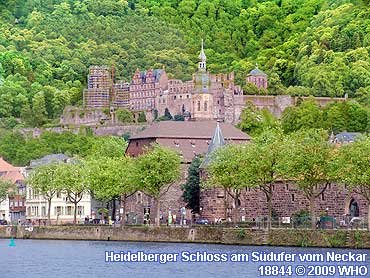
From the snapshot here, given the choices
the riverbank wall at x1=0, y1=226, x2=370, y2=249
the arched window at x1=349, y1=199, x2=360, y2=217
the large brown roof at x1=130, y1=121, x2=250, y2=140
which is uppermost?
the large brown roof at x1=130, y1=121, x2=250, y2=140

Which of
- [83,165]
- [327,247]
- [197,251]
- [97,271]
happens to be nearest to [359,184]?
[327,247]

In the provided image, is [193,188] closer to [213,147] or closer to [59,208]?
[213,147]

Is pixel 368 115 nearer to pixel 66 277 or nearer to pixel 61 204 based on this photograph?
pixel 61 204

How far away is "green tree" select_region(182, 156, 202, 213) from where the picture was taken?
113369 millimetres

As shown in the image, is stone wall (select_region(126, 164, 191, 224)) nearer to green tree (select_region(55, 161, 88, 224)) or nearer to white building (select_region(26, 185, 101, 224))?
green tree (select_region(55, 161, 88, 224))

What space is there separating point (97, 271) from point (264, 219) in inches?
1092

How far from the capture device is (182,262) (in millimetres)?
77812

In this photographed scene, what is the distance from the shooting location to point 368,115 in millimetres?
185000

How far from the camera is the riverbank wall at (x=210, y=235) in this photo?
82.6 metres

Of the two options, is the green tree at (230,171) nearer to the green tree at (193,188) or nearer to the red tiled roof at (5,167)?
the green tree at (193,188)

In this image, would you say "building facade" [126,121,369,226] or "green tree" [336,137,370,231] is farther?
"building facade" [126,121,369,226]

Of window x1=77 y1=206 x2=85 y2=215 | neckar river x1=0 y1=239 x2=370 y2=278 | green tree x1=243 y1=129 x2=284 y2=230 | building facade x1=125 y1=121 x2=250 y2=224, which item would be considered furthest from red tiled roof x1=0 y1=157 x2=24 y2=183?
neckar river x1=0 y1=239 x2=370 y2=278

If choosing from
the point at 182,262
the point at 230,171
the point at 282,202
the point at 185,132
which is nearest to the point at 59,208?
the point at 185,132

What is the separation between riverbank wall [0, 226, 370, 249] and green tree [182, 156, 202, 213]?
40.3ft
